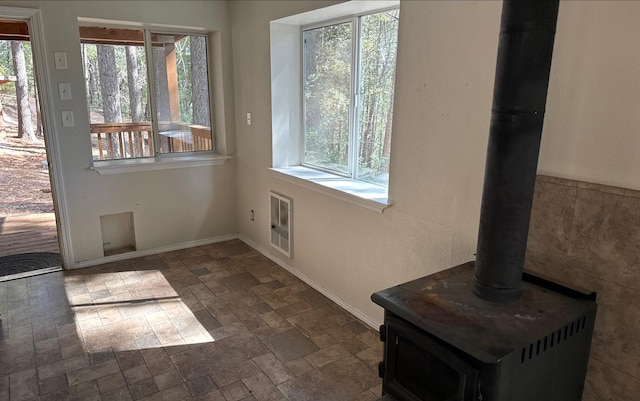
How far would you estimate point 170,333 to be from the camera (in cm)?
270

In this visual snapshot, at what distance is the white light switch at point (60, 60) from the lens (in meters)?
3.30

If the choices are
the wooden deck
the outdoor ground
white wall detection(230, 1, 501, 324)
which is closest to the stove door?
white wall detection(230, 1, 501, 324)

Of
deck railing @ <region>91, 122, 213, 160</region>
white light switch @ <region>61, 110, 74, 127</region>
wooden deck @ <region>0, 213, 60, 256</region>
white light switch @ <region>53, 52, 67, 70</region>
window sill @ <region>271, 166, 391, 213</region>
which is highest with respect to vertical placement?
white light switch @ <region>53, 52, 67, 70</region>

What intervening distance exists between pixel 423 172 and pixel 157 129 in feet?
8.95

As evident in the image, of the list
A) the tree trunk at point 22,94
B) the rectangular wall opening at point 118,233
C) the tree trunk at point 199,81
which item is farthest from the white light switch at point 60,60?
the tree trunk at point 22,94

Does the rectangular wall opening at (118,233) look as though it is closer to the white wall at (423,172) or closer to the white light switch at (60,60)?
the white light switch at (60,60)

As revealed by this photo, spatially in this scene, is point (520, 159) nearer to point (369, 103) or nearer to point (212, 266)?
point (369, 103)

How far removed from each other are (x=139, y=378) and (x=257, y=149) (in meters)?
2.17

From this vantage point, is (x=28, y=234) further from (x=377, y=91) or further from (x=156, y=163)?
(x=377, y=91)

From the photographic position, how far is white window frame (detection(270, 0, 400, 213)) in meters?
2.92

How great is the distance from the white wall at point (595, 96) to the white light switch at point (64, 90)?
3376 mm

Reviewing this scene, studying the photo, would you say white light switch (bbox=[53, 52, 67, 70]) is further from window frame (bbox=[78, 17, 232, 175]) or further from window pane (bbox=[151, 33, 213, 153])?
window pane (bbox=[151, 33, 213, 153])

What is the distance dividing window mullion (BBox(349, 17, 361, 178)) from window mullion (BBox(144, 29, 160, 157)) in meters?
1.96

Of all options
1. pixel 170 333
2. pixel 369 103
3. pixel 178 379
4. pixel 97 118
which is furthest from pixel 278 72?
pixel 178 379
